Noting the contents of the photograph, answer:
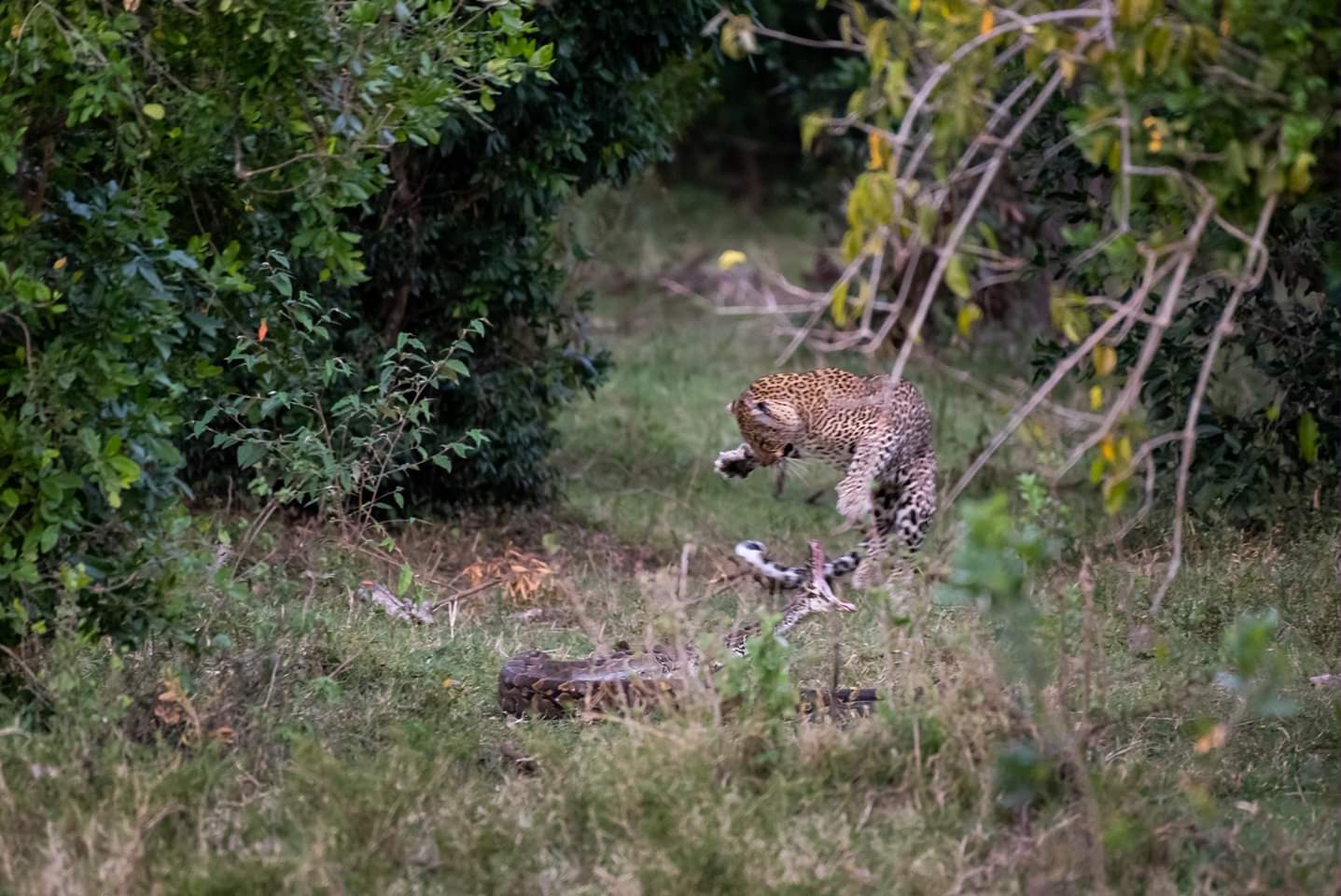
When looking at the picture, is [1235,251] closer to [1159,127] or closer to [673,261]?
[1159,127]

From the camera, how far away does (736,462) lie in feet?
26.8

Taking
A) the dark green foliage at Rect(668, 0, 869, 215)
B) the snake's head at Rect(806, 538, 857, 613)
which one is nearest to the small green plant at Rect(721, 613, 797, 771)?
the snake's head at Rect(806, 538, 857, 613)

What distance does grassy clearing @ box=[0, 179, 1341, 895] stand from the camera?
4.37 metres

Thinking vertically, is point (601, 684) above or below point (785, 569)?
above

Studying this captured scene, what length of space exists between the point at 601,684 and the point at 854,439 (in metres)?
2.81

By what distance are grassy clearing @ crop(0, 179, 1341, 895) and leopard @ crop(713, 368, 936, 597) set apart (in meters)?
1.38

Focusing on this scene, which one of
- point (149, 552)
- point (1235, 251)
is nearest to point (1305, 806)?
point (1235, 251)

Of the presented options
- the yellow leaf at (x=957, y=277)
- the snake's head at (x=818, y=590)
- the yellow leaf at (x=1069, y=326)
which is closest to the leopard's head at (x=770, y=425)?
the snake's head at (x=818, y=590)

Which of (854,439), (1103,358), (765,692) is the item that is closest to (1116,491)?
(1103,358)

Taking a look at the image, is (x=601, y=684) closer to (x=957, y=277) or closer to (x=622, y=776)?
(x=622, y=776)

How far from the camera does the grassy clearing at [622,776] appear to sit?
4367 millimetres

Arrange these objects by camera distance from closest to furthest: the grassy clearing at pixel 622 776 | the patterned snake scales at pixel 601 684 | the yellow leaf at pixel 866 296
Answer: the yellow leaf at pixel 866 296, the grassy clearing at pixel 622 776, the patterned snake scales at pixel 601 684

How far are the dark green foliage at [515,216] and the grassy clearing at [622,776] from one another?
94.3 inches

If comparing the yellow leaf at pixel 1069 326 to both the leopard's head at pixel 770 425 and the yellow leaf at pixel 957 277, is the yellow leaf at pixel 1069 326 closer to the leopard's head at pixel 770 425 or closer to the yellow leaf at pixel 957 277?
the yellow leaf at pixel 957 277
